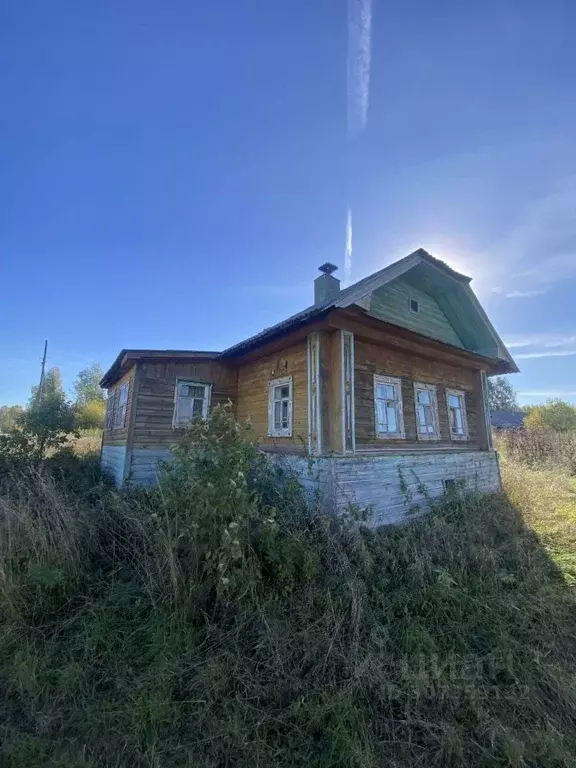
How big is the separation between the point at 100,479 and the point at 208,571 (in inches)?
322

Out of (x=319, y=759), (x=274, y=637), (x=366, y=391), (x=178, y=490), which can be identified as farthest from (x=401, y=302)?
(x=319, y=759)

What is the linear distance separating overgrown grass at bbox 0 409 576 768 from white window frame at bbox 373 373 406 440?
2.99 metres

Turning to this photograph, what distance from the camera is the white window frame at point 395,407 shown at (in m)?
8.38

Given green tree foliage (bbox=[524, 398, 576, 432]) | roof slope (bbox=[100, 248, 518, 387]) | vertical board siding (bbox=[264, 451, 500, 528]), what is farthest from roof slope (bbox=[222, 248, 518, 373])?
green tree foliage (bbox=[524, 398, 576, 432])

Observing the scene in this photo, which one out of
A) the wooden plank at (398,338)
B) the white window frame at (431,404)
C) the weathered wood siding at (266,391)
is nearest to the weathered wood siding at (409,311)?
the wooden plank at (398,338)

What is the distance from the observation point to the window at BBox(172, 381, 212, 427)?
10039 millimetres

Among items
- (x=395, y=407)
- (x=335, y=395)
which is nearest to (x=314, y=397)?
(x=335, y=395)

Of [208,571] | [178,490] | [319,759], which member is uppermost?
[178,490]

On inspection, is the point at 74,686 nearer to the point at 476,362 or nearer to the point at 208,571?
the point at 208,571

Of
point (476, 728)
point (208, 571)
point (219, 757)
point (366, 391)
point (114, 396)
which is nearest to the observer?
point (219, 757)

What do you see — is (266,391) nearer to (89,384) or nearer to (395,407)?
(395,407)

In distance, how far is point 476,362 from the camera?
434 inches

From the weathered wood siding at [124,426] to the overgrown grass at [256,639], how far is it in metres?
4.43

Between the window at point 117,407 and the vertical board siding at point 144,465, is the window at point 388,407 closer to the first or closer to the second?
the vertical board siding at point 144,465
